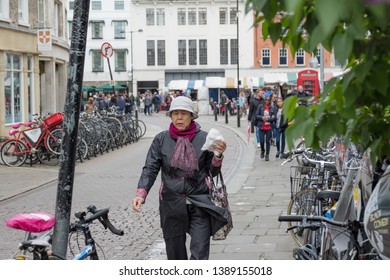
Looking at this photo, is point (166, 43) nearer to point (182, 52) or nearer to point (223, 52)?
point (182, 52)

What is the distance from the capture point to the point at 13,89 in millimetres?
25578

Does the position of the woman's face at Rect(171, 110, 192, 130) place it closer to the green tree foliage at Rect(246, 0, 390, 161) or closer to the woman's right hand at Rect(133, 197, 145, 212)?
the woman's right hand at Rect(133, 197, 145, 212)

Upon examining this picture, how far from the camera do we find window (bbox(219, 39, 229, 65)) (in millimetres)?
66131

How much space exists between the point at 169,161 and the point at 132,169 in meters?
12.3

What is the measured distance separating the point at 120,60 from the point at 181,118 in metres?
72.5

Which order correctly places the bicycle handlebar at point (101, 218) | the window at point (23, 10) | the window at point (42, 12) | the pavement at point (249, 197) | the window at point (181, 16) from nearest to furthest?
the bicycle handlebar at point (101, 218) < the pavement at point (249, 197) < the window at point (23, 10) < the window at point (42, 12) < the window at point (181, 16)

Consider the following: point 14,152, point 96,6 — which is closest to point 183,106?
point 14,152

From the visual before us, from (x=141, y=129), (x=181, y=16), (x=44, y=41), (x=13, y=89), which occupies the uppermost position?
(x=181, y=16)

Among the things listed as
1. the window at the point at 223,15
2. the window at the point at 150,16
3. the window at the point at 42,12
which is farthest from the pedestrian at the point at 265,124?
the window at the point at 150,16

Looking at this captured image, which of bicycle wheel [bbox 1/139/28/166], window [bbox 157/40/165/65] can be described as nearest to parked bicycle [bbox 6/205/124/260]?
bicycle wheel [bbox 1/139/28/166]

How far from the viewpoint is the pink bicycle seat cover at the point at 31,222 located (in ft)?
13.7

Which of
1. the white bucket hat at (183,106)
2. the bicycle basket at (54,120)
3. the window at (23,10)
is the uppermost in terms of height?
the window at (23,10)

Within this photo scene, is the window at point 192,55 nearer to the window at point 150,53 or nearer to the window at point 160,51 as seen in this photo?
the window at point 160,51

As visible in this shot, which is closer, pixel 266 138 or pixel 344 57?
pixel 344 57
